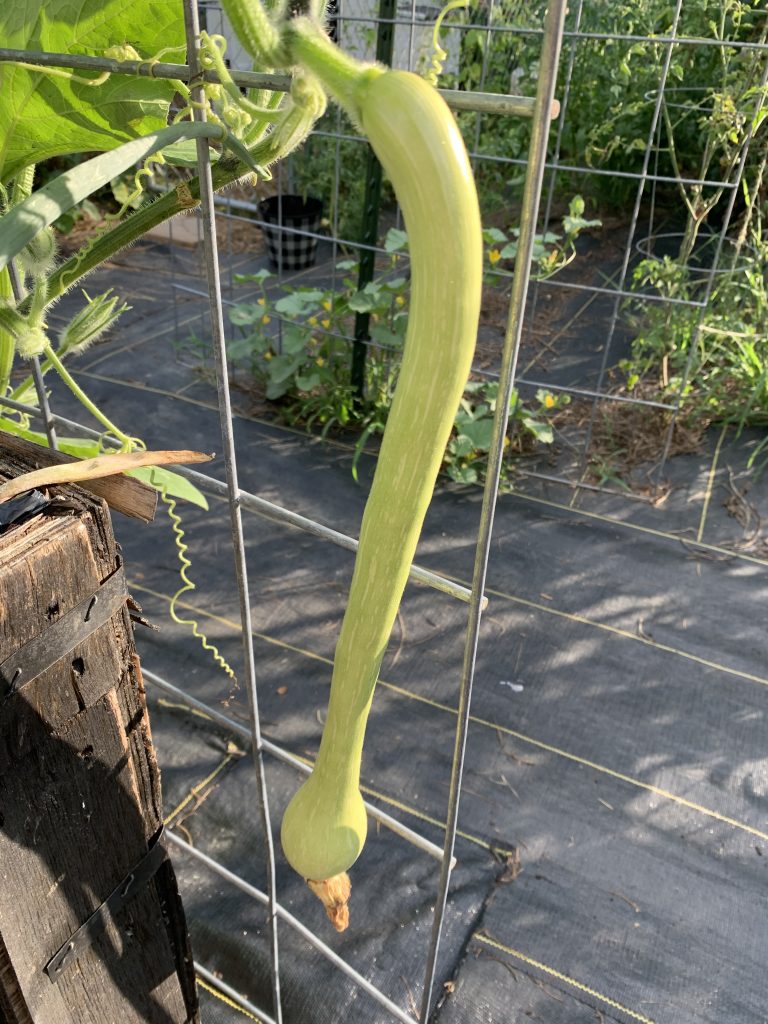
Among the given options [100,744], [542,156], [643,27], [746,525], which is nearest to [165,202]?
[542,156]

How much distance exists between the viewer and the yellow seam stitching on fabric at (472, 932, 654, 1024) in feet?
4.39

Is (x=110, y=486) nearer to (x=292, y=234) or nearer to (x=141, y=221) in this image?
(x=141, y=221)

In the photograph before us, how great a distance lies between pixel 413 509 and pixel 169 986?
2.44 ft

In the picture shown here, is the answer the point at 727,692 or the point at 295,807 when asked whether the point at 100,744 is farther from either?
the point at 727,692

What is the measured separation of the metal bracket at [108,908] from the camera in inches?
27.8

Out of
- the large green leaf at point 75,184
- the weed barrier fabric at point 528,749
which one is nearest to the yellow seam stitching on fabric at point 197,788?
the weed barrier fabric at point 528,749

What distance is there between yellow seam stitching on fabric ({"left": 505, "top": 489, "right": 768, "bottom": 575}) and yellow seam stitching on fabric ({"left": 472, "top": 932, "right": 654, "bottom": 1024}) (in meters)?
1.48

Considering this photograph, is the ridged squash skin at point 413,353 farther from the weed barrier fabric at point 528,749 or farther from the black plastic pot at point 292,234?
the black plastic pot at point 292,234

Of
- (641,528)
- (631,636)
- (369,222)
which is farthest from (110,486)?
(369,222)

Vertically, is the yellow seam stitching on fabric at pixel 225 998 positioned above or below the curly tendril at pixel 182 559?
below

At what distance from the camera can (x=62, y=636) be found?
610 millimetres

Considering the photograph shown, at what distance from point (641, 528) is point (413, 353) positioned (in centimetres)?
235

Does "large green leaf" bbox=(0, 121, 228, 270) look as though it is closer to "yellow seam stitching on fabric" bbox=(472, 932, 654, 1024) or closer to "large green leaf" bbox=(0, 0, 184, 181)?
"large green leaf" bbox=(0, 0, 184, 181)

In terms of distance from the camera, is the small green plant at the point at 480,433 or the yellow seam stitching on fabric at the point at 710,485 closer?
the yellow seam stitching on fabric at the point at 710,485
